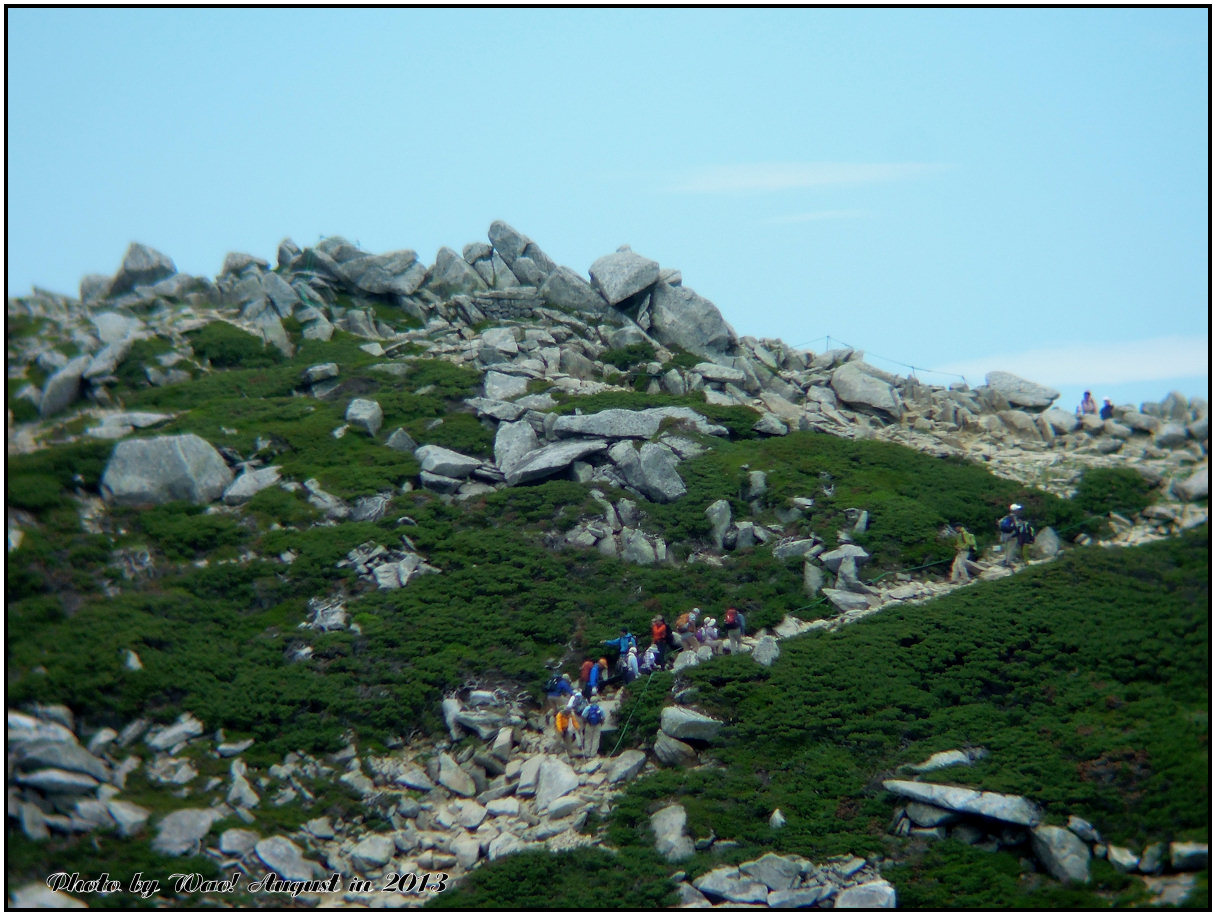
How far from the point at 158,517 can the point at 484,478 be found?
10.5 m

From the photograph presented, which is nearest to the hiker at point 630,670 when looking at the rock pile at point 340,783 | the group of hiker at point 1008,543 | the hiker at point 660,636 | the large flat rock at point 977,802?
the hiker at point 660,636

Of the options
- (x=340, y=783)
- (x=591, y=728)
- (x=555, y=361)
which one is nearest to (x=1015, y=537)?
(x=591, y=728)

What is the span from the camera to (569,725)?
23078mm

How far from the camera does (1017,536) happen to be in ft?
102

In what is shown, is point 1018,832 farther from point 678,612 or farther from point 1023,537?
point 1023,537

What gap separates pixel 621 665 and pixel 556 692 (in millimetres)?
2026

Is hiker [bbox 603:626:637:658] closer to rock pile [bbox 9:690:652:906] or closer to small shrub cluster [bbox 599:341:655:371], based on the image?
rock pile [bbox 9:690:652:906]

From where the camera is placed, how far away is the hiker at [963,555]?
29.8 meters

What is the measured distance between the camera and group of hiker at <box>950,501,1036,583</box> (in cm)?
3041

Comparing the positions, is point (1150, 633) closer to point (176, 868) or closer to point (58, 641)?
point (176, 868)

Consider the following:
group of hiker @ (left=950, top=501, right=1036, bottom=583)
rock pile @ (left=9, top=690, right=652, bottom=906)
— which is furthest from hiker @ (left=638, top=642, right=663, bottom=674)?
group of hiker @ (left=950, top=501, right=1036, bottom=583)

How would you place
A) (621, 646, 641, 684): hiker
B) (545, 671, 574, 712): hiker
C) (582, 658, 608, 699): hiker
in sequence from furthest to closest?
(621, 646, 641, 684): hiker, (582, 658, 608, 699): hiker, (545, 671, 574, 712): hiker

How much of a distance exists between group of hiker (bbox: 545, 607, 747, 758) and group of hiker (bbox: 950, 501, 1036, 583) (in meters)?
8.29

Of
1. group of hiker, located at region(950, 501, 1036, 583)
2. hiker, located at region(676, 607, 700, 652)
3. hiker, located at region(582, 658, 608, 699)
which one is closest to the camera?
hiker, located at region(582, 658, 608, 699)
